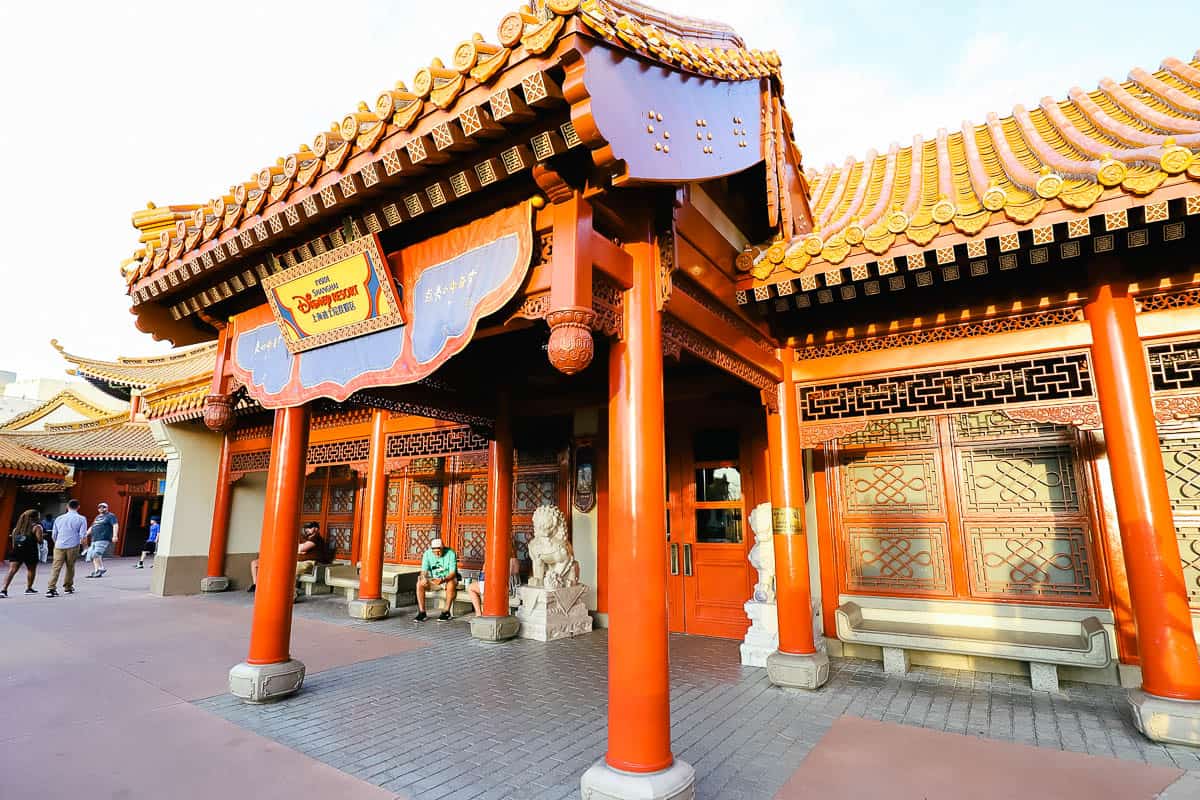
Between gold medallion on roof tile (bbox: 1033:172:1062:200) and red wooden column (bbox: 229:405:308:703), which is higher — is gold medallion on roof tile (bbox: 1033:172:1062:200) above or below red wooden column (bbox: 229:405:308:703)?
above

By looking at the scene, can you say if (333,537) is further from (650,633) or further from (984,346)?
(984,346)

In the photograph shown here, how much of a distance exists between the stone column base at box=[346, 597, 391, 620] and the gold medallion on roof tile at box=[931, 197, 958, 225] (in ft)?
25.3

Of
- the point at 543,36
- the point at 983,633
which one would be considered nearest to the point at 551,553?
the point at 983,633

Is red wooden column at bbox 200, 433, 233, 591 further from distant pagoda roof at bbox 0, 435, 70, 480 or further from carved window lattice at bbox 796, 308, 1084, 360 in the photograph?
carved window lattice at bbox 796, 308, 1084, 360

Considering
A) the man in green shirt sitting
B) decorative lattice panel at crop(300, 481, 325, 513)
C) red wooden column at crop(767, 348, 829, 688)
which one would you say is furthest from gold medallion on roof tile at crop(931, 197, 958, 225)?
decorative lattice panel at crop(300, 481, 325, 513)

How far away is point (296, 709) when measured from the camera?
420cm

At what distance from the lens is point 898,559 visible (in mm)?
5602

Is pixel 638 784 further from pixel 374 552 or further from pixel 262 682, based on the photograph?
pixel 374 552

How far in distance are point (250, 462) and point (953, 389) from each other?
10.8 metres

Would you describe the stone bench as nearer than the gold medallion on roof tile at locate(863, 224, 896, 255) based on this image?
No

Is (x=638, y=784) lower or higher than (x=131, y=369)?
lower

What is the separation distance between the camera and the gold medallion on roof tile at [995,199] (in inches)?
140

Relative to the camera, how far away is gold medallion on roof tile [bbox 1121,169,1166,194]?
10.5 ft

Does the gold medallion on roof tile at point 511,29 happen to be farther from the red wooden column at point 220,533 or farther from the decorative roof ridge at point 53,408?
the decorative roof ridge at point 53,408
